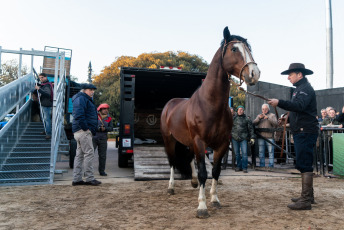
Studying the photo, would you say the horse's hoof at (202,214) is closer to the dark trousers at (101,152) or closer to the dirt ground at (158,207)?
the dirt ground at (158,207)

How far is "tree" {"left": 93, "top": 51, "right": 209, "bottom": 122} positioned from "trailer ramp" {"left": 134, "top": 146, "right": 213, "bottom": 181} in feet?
70.1

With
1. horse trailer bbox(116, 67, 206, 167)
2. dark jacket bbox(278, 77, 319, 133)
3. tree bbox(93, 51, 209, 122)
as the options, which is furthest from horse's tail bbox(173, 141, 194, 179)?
tree bbox(93, 51, 209, 122)

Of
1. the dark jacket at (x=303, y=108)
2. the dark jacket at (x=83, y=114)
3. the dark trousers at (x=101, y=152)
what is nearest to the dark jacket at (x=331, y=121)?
the dark jacket at (x=303, y=108)

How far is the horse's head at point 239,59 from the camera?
3.10 m

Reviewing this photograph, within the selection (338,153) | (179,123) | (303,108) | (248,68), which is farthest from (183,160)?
(338,153)

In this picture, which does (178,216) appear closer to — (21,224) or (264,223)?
(264,223)

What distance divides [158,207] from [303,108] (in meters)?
2.44

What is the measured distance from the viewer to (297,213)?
11.1ft

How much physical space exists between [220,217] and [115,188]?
243cm

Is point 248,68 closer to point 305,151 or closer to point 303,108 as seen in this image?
point 303,108

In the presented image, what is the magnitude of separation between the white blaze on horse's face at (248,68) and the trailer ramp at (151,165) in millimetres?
2846

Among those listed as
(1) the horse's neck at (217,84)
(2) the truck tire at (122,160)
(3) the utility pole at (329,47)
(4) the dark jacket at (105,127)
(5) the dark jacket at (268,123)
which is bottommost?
(2) the truck tire at (122,160)

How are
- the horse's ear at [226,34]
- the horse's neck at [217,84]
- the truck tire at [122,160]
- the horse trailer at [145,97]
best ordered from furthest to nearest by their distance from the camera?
the truck tire at [122,160] → the horse trailer at [145,97] → the horse's neck at [217,84] → the horse's ear at [226,34]

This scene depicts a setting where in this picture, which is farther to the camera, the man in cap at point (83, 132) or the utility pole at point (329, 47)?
the utility pole at point (329, 47)
